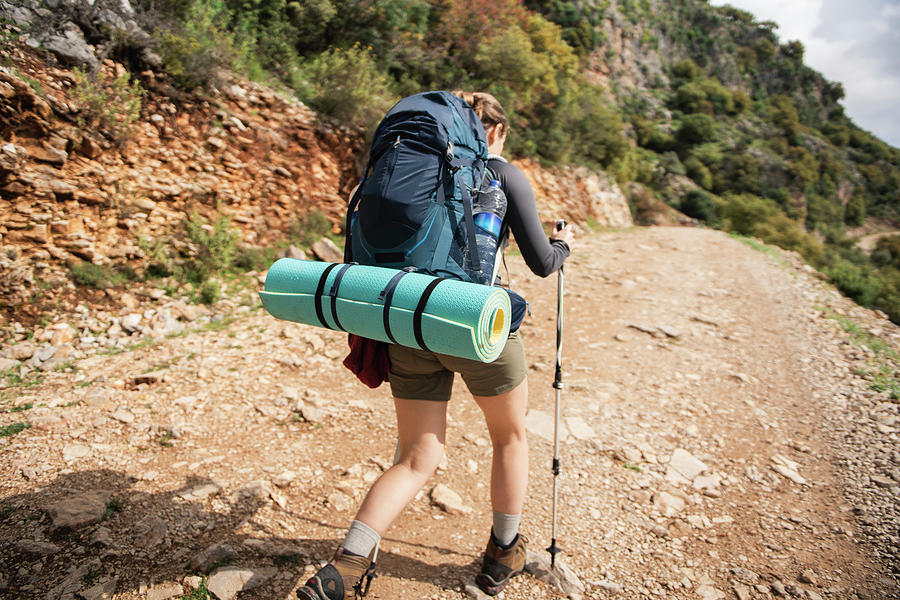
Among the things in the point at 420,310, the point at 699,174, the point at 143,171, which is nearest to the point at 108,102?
the point at 143,171

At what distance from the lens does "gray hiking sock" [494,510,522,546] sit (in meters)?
2.04

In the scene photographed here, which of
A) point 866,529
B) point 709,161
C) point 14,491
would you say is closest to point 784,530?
point 866,529

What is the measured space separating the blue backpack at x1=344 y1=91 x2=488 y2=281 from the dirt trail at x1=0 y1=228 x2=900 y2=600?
152 centimetres

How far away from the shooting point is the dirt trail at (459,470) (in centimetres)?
219

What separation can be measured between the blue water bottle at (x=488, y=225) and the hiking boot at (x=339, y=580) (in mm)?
1059

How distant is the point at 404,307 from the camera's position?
56.9 inches

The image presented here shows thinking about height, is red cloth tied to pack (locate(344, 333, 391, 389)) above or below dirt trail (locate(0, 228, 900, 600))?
above

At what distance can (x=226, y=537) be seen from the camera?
2.28 metres

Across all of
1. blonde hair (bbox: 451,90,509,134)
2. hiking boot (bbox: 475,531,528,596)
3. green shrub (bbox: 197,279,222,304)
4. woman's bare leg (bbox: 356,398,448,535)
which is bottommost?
green shrub (bbox: 197,279,222,304)

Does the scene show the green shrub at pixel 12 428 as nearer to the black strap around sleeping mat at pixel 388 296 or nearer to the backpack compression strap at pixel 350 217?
the backpack compression strap at pixel 350 217

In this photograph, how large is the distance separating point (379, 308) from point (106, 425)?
268cm

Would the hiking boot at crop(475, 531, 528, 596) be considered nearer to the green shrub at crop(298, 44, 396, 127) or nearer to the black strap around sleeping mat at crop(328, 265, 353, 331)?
the black strap around sleeping mat at crop(328, 265, 353, 331)

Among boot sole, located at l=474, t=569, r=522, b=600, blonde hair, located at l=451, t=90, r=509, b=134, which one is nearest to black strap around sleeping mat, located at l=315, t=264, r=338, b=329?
blonde hair, located at l=451, t=90, r=509, b=134

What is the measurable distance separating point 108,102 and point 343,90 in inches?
137
